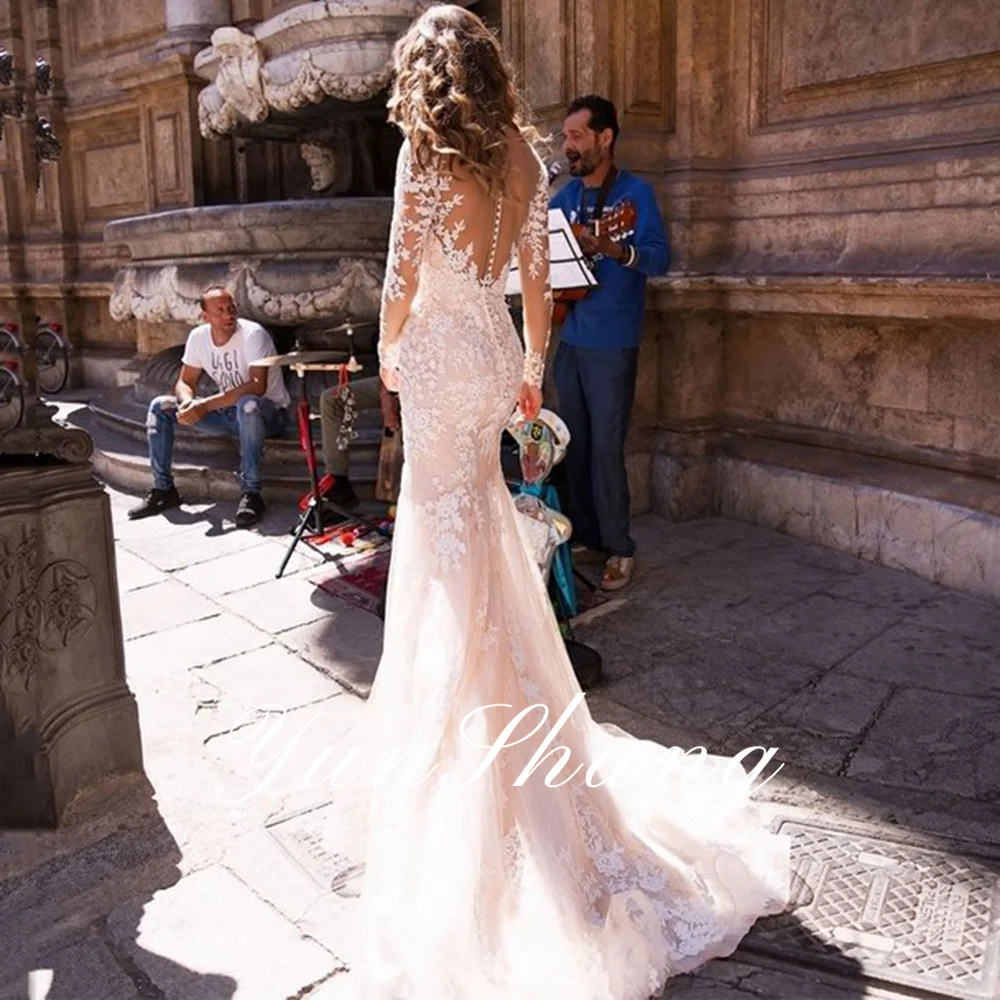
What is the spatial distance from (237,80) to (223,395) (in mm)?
2122

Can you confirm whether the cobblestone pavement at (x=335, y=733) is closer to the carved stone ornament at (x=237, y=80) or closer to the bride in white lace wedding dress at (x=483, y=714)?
the bride in white lace wedding dress at (x=483, y=714)

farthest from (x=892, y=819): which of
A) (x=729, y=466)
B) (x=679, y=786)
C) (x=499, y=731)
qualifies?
(x=729, y=466)

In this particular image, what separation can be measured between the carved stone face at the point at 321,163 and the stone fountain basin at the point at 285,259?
120 cm

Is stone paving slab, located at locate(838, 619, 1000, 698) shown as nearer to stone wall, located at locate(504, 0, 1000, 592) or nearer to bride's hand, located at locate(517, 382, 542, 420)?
stone wall, located at locate(504, 0, 1000, 592)

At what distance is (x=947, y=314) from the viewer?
466cm

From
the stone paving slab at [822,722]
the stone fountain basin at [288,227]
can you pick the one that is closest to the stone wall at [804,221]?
the stone fountain basin at [288,227]

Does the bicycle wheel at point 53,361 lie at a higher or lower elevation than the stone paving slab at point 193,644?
higher

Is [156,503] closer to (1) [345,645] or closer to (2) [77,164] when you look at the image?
(1) [345,645]

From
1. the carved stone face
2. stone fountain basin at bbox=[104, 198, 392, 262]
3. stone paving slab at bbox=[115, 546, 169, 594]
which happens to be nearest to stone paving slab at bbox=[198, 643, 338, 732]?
stone paving slab at bbox=[115, 546, 169, 594]

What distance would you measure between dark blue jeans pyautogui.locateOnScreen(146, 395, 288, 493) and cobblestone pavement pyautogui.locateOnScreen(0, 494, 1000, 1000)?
2.27 feet

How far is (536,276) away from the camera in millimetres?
2885

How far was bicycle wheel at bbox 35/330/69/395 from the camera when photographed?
12.0 m

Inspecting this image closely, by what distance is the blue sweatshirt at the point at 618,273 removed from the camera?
15.3 feet

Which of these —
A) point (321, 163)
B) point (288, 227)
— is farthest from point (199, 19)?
point (288, 227)
